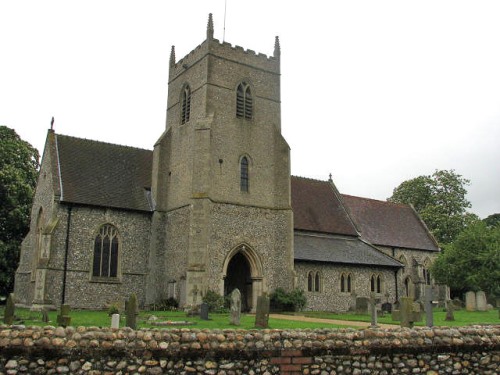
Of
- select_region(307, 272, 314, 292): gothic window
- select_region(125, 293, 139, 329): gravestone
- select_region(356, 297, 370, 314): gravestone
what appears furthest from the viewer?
select_region(307, 272, 314, 292): gothic window

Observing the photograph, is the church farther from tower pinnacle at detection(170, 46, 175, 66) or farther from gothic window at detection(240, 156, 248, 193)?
tower pinnacle at detection(170, 46, 175, 66)

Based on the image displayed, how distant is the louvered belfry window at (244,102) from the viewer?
32250 millimetres

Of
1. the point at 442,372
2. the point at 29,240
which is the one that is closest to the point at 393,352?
the point at 442,372

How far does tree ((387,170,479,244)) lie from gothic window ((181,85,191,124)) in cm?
3201

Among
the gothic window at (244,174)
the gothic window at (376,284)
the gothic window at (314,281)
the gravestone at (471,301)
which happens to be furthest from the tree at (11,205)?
the gravestone at (471,301)

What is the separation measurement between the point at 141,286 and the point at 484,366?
21239 millimetres

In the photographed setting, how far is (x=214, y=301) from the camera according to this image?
90.2 feet

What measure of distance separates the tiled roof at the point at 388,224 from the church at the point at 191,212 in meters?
6.39

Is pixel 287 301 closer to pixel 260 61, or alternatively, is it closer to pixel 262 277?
pixel 262 277

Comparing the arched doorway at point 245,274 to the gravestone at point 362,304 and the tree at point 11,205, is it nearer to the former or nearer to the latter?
the gravestone at point 362,304

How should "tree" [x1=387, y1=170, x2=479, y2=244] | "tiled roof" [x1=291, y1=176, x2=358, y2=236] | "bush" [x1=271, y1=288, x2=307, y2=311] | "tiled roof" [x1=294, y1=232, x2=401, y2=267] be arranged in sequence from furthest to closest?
"tree" [x1=387, y1=170, x2=479, y2=244] < "tiled roof" [x1=291, y1=176, x2=358, y2=236] < "tiled roof" [x1=294, y1=232, x2=401, y2=267] < "bush" [x1=271, y1=288, x2=307, y2=311]

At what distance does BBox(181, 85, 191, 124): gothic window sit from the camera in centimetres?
3259

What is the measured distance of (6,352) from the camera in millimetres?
9500

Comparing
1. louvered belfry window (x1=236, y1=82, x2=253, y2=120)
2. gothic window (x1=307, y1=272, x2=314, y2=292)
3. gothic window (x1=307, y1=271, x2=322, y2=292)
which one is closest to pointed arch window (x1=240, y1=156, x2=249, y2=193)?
louvered belfry window (x1=236, y1=82, x2=253, y2=120)
